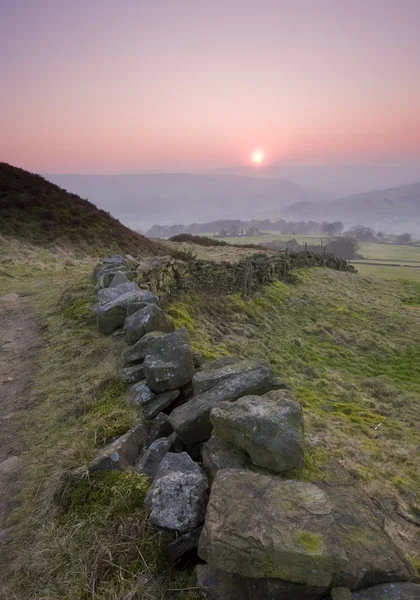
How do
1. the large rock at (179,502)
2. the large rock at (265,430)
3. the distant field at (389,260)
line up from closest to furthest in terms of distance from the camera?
1. the large rock at (179,502)
2. the large rock at (265,430)
3. the distant field at (389,260)

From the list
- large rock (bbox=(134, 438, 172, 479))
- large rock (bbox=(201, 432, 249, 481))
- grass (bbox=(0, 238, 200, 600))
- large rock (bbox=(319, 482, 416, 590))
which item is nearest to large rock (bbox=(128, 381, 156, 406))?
grass (bbox=(0, 238, 200, 600))

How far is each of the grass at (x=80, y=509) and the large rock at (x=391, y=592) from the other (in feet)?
4.04

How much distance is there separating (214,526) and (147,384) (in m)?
2.78

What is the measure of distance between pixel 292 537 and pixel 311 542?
13 centimetres

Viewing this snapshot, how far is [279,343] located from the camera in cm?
1348

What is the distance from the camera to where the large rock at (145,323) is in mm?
6918

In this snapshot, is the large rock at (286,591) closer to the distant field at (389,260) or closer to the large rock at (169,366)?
the large rock at (169,366)

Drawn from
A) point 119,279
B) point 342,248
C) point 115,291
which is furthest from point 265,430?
point 342,248

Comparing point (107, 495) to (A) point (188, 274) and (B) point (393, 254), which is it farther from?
(B) point (393, 254)

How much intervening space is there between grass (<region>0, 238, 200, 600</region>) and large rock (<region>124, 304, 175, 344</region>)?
435mm

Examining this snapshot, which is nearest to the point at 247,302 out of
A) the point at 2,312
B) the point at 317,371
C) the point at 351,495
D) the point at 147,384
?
the point at 317,371

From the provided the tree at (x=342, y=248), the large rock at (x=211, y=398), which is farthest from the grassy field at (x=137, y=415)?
the tree at (x=342, y=248)

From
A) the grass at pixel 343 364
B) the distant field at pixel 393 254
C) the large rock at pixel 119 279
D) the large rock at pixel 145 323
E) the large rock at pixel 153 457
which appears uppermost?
the large rock at pixel 119 279

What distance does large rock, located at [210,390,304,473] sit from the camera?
135 inches
